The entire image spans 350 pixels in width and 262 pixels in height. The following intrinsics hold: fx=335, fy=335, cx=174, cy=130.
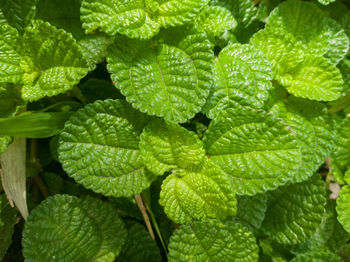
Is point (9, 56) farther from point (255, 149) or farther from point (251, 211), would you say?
point (251, 211)

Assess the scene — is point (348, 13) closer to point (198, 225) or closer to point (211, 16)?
point (211, 16)

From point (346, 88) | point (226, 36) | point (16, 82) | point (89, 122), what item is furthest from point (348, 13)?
point (16, 82)

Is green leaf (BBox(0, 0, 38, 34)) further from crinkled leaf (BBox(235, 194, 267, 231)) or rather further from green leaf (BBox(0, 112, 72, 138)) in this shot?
crinkled leaf (BBox(235, 194, 267, 231))

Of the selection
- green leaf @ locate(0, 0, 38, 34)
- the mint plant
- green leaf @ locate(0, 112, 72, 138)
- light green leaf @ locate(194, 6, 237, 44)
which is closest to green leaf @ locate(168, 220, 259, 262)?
the mint plant

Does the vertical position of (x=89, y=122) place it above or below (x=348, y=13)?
below

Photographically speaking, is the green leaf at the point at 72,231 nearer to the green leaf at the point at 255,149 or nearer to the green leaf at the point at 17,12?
the green leaf at the point at 255,149

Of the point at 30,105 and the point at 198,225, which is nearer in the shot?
the point at 198,225
